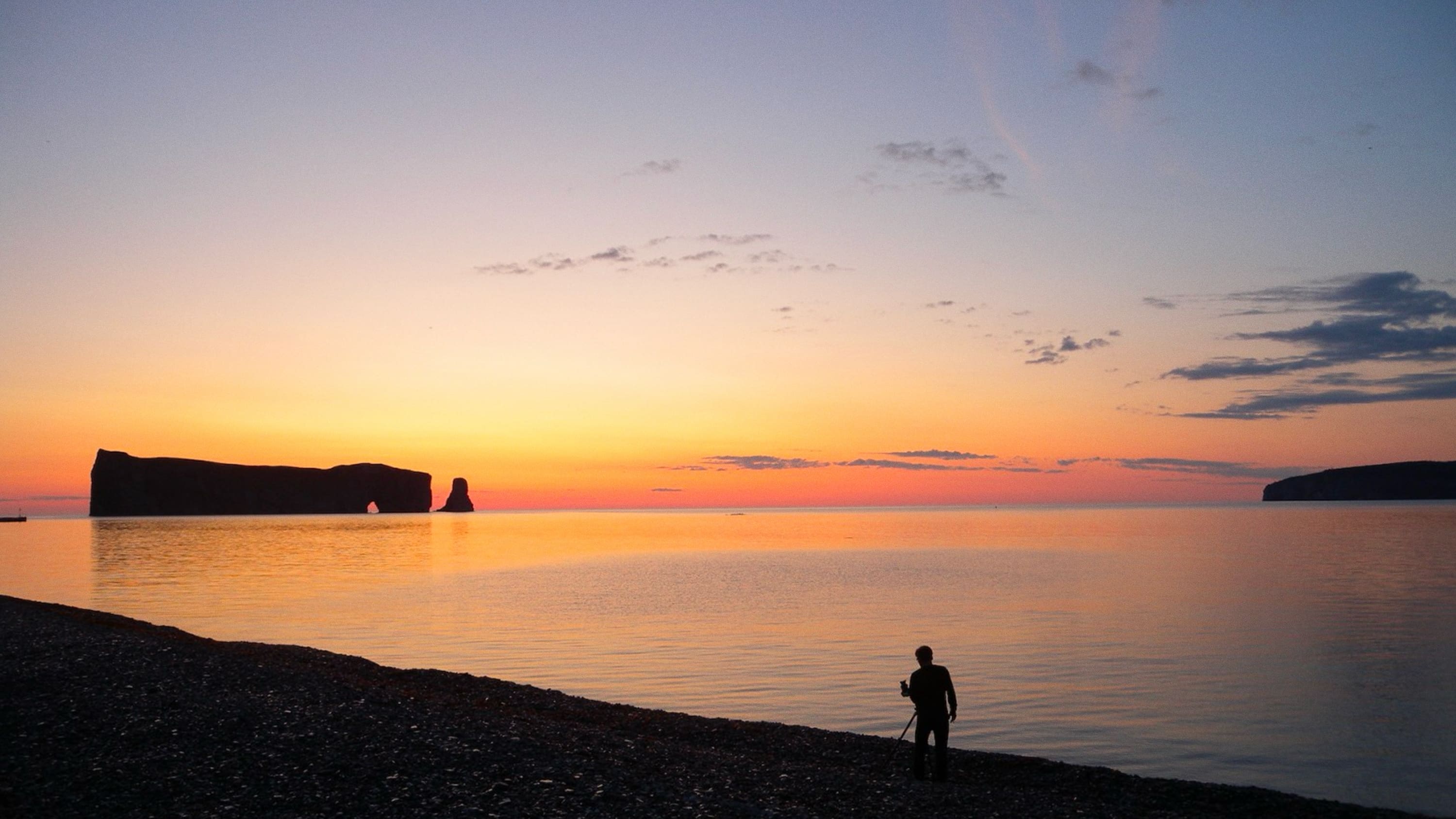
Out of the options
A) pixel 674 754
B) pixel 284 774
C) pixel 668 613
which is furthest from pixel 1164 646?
pixel 284 774

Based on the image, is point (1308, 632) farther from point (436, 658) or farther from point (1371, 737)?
point (436, 658)

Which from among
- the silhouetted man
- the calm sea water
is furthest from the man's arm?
the calm sea water

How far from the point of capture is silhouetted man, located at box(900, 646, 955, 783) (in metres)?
16.0

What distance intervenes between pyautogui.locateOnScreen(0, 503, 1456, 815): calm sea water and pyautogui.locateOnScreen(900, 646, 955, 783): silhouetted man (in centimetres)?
534

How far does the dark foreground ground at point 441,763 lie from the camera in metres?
13.4

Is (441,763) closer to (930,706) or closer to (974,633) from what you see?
(930,706)

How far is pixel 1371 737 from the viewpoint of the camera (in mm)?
22062

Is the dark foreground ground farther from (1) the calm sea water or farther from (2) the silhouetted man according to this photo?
(1) the calm sea water

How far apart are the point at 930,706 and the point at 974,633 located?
24466 mm

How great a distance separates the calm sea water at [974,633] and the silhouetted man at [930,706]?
534 cm

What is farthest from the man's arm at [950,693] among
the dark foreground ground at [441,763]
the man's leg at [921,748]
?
the dark foreground ground at [441,763]

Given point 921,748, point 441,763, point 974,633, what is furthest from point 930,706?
point 974,633

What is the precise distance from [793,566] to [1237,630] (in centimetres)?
4657

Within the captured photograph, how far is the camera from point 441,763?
15141mm
